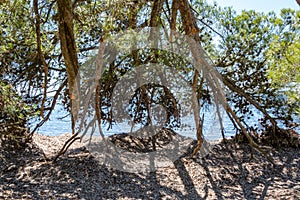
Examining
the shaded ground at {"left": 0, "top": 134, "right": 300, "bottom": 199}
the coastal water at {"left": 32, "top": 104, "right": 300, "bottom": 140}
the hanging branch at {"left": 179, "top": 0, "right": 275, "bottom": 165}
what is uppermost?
the hanging branch at {"left": 179, "top": 0, "right": 275, "bottom": 165}

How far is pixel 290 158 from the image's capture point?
2.96 m

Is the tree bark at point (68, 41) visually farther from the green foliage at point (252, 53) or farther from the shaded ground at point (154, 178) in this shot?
the green foliage at point (252, 53)

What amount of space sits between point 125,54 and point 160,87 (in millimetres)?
536

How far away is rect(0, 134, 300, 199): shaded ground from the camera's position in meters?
2.18

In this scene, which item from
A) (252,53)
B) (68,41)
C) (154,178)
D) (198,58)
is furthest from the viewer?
(252,53)

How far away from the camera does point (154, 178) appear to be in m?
2.49

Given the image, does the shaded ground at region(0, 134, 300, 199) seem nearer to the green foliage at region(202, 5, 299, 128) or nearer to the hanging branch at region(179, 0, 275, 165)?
the hanging branch at region(179, 0, 275, 165)

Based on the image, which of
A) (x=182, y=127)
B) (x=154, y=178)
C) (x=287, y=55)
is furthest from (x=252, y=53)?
(x=154, y=178)

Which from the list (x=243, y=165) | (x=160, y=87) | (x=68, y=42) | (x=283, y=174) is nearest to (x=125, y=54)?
(x=160, y=87)

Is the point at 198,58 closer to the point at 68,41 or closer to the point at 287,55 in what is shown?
the point at 287,55

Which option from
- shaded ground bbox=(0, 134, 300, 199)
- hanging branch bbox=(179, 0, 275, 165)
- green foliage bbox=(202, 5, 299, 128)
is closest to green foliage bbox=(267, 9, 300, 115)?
green foliage bbox=(202, 5, 299, 128)

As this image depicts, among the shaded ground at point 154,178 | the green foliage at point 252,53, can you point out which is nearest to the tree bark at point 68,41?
the shaded ground at point 154,178

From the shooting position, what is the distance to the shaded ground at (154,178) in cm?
218

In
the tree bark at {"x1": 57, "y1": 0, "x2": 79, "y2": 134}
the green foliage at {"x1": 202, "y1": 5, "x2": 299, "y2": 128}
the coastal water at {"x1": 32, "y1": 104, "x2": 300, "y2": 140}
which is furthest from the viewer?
the coastal water at {"x1": 32, "y1": 104, "x2": 300, "y2": 140}
